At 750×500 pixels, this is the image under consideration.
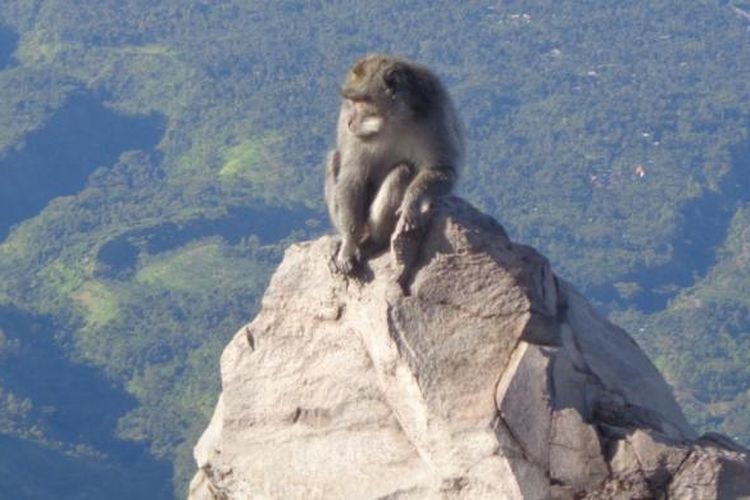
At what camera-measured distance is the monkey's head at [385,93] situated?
1532 centimetres

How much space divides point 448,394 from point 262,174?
115564mm

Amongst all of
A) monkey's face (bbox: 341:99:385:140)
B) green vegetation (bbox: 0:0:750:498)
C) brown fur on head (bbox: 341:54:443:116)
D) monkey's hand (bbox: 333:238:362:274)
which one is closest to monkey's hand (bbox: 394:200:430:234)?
monkey's hand (bbox: 333:238:362:274)

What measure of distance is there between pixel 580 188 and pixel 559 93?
1016 inches

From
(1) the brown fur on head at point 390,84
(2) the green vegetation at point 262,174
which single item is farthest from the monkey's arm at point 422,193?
Result: (2) the green vegetation at point 262,174

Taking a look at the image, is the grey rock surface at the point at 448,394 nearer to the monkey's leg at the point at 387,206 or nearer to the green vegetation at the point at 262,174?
the monkey's leg at the point at 387,206

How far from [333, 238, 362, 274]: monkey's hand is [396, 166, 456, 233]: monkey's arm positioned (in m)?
0.45

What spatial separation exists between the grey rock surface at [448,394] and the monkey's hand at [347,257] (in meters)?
0.13

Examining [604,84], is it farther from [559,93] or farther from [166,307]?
[166,307]

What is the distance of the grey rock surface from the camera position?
13.5 m

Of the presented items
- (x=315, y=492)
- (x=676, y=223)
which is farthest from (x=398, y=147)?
(x=676, y=223)

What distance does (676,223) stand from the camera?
11925cm

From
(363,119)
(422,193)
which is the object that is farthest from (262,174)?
(422,193)

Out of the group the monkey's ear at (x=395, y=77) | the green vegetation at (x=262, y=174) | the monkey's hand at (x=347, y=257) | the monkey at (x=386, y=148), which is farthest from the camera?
the green vegetation at (x=262, y=174)

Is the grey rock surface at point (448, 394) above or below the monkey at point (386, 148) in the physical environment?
below
